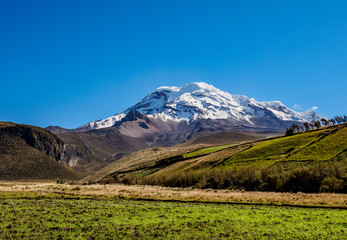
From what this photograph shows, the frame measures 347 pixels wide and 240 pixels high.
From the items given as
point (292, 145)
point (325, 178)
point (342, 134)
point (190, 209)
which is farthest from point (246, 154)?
point (190, 209)

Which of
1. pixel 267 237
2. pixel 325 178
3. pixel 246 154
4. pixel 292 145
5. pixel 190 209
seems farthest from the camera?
pixel 246 154

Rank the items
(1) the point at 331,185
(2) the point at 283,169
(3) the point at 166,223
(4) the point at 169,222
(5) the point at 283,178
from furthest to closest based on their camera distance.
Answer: (2) the point at 283,169 → (5) the point at 283,178 → (1) the point at 331,185 → (4) the point at 169,222 → (3) the point at 166,223

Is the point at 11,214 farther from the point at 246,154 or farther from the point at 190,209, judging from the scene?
the point at 246,154

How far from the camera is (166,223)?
21.8m

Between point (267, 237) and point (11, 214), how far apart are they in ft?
71.6

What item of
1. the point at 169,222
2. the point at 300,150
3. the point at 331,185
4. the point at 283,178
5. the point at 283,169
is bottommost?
the point at 331,185

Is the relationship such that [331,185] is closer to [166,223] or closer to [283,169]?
[283,169]

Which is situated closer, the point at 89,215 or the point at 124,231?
the point at 124,231

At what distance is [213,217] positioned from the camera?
936 inches

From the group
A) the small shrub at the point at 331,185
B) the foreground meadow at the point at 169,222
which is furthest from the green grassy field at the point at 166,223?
the small shrub at the point at 331,185

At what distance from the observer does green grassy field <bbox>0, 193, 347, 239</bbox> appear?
18.9 meters

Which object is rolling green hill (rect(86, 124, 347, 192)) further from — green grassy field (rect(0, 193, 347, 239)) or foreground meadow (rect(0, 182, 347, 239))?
green grassy field (rect(0, 193, 347, 239))

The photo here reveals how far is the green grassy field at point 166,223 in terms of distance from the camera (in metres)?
18.9

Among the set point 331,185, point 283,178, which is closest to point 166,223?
point 331,185
